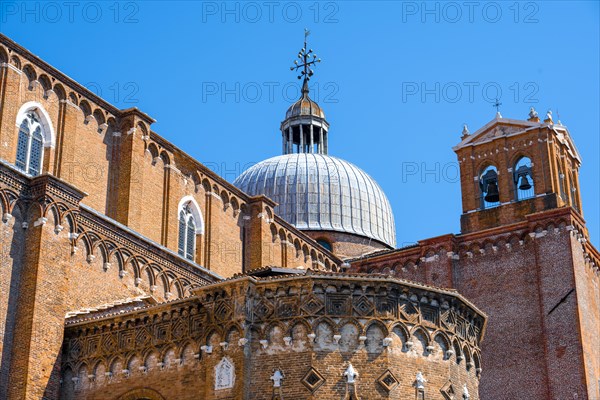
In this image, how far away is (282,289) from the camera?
2639 centimetres

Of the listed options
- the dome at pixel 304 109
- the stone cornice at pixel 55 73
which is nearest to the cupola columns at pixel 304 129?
the dome at pixel 304 109

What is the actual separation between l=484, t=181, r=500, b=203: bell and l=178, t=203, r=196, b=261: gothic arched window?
11.3 m

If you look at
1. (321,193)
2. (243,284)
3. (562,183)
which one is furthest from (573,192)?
(243,284)

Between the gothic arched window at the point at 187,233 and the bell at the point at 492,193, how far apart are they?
11321 mm

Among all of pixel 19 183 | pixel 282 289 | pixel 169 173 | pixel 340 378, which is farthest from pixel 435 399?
pixel 169 173

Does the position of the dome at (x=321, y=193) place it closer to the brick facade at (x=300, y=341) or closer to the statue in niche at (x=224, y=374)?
the brick facade at (x=300, y=341)

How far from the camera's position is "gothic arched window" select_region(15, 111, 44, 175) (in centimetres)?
3167

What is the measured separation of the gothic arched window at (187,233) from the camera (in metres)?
37.6

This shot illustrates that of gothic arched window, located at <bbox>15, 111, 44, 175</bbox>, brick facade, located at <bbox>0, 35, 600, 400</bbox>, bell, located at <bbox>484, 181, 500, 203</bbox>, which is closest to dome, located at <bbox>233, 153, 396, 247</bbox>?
brick facade, located at <bbox>0, 35, 600, 400</bbox>

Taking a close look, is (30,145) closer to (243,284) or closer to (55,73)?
(55,73)

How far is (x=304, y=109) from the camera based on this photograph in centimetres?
5553

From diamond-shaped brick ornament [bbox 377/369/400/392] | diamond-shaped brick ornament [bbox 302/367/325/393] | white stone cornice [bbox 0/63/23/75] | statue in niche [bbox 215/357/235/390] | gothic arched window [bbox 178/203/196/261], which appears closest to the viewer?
diamond-shaped brick ornament [bbox 302/367/325/393]

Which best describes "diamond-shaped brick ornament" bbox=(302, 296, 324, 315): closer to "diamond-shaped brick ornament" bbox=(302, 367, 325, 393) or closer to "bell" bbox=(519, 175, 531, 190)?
"diamond-shaped brick ornament" bbox=(302, 367, 325, 393)

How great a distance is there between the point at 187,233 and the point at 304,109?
18935mm
